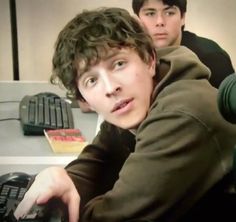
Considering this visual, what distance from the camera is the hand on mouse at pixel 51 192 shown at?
76cm

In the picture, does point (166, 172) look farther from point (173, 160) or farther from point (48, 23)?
point (48, 23)

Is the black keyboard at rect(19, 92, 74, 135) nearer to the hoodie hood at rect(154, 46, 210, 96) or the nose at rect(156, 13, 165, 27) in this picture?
the hoodie hood at rect(154, 46, 210, 96)

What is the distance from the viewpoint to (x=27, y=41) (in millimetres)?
2199

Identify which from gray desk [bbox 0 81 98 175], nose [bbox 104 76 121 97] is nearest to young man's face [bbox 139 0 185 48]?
gray desk [bbox 0 81 98 175]

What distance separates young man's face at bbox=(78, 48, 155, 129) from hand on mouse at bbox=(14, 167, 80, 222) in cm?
15

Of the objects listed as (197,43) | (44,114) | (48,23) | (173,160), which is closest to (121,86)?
(173,160)

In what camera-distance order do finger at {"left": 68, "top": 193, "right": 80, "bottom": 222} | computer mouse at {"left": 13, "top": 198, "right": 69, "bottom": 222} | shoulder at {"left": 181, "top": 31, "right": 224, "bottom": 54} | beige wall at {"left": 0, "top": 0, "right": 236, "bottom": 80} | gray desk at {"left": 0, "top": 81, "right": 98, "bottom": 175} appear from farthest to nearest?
beige wall at {"left": 0, "top": 0, "right": 236, "bottom": 80} < shoulder at {"left": 181, "top": 31, "right": 224, "bottom": 54} < gray desk at {"left": 0, "top": 81, "right": 98, "bottom": 175} < finger at {"left": 68, "top": 193, "right": 80, "bottom": 222} < computer mouse at {"left": 13, "top": 198, "right": 69, "bottom": 222}

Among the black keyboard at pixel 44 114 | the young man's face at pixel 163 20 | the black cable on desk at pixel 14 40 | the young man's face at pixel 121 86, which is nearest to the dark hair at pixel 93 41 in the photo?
the young man's face at pixel 121 86

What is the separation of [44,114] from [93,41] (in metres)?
0.45

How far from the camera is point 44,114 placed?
1301mm

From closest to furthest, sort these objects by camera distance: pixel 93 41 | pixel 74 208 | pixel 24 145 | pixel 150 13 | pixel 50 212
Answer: pixel 50 212 → pixel 74 208 → pixel 93 41 → pixel 24 145 → pixel 150 13

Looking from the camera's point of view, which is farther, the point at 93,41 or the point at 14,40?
the point at 14,40

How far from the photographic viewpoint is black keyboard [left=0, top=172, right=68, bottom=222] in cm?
68

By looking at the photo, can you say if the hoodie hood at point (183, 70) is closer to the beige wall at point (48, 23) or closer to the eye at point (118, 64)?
the eye at point (118, 64)
